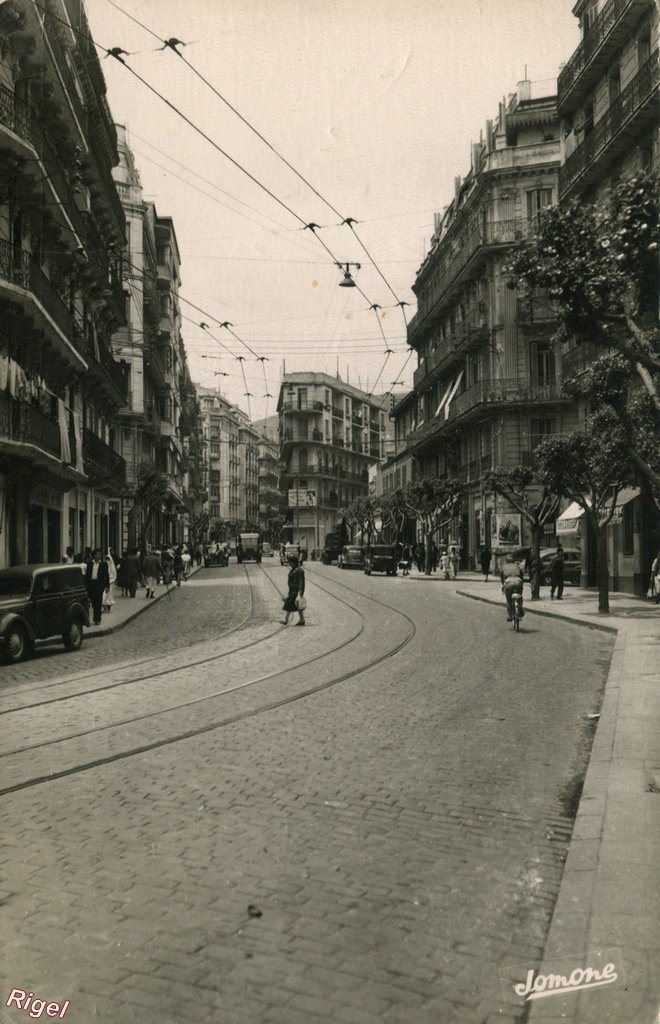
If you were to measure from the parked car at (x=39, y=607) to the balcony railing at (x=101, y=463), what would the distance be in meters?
15.3

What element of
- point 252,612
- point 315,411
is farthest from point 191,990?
point 315,411

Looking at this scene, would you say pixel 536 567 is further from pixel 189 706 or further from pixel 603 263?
pixel 189 706

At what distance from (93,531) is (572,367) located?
18290mm

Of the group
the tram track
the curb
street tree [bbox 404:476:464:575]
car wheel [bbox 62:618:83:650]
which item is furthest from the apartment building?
street tree [bbox 404:476:464:575]

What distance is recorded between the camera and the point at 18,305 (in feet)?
72.7

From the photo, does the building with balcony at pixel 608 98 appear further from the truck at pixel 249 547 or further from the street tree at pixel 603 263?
the truck at pixel 249 547

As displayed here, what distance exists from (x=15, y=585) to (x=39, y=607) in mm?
516

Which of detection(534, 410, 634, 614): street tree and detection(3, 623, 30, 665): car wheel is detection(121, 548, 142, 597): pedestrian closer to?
detection(534, 410, 634, 614): street tree

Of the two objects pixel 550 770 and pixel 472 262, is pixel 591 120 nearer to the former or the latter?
pixel 472 262

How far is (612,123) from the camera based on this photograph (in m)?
25.4

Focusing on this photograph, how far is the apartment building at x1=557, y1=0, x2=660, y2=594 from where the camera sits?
23.3 metres

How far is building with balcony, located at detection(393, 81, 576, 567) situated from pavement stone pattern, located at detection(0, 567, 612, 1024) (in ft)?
109

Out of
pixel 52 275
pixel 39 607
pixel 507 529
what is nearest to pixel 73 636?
pixel 39 607

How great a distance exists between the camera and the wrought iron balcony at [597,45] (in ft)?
76.2
